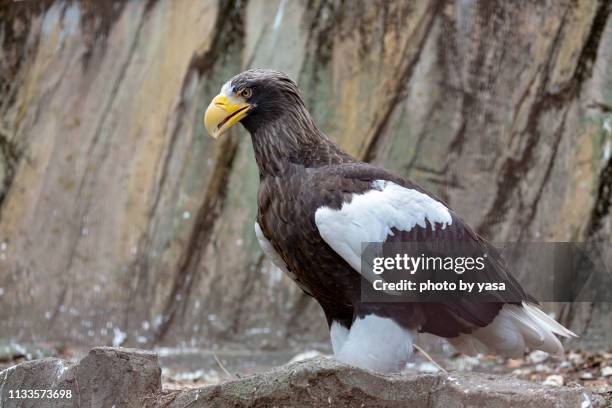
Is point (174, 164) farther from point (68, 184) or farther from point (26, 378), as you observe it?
point (26, 378)

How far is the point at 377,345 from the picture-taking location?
3.13 metres

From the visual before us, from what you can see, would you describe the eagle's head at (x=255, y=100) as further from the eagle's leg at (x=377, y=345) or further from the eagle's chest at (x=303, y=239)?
the eagle's leg at (x=377, y=345)

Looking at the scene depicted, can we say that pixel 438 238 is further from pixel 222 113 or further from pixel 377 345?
pixel 222 113

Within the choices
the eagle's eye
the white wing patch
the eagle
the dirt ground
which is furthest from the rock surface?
the dirt ground

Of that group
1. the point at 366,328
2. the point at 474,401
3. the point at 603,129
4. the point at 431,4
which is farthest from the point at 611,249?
the point at 474,401

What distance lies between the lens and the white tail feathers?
11.4 ft

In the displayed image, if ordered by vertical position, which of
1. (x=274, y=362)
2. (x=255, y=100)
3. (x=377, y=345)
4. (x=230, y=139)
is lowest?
(x=274, y=362)

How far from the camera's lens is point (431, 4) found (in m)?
5.97

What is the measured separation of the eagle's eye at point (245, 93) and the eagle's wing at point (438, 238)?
A: 57 centimetres

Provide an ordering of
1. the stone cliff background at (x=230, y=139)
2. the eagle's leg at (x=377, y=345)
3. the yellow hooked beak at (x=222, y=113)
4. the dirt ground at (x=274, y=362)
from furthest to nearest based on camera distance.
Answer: the stone cliff background at (x=230, y=139), the dirt ground at (x=274, y=362), the yellow hooked beak at (x=222, y=113), the eagle's leg at (x=377, y=345)

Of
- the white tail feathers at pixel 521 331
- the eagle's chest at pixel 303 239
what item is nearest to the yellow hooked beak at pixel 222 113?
the eagle's chest at pixel 303 239

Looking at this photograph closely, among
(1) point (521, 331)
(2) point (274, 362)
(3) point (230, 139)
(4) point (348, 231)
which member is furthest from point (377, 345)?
(3) point (230, 139)

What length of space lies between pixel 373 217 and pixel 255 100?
2.36 feet

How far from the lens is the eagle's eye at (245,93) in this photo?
3.51 m
